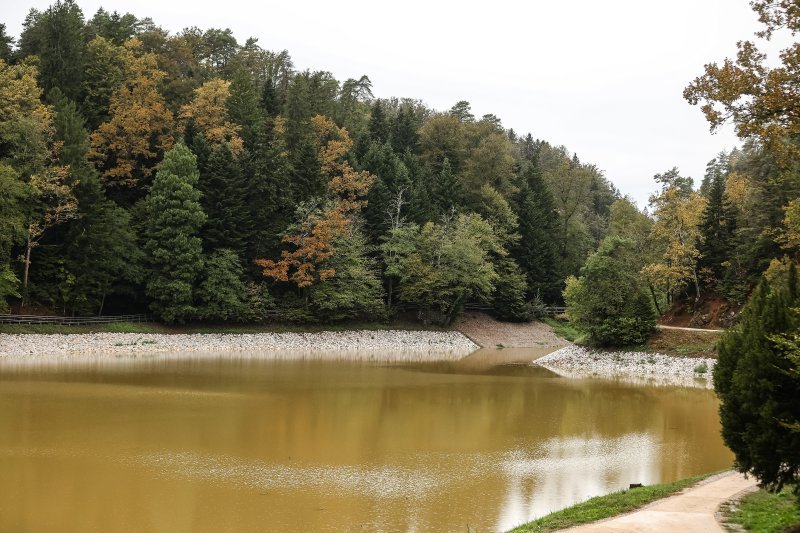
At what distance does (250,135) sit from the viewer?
5625 cm

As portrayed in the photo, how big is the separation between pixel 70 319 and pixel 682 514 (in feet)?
129

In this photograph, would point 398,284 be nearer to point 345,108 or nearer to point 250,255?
point 250,255

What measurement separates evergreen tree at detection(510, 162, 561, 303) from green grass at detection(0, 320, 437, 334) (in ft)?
48.4

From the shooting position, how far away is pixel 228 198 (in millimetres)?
51219

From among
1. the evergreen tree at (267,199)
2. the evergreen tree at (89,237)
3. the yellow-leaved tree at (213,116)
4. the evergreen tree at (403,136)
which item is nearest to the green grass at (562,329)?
the evergreen tree at (403,136)

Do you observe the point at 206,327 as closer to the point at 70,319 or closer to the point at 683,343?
the point at 70,319

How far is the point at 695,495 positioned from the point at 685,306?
39823 millimetres

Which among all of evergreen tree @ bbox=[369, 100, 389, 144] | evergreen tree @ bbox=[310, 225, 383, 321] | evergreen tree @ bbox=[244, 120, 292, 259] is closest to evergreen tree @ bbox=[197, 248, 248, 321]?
evergreen tree @ bbox=[244, 120, 292, 259]

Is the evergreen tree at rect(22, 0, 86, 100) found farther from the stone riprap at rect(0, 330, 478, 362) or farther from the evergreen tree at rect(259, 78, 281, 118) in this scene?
the stone riprap at rect(0, 330, 478, 362)

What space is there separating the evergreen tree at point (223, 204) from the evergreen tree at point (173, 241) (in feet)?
7.52

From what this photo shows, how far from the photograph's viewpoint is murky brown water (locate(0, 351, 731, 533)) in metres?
13.6

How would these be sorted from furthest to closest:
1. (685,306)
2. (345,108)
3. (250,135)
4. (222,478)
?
(345,108) < (250,135) < (685,306) < (222,478)

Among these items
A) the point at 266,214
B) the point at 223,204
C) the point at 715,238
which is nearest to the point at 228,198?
the point at 223,204

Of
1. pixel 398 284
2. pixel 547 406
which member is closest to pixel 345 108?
pixel 398 284
